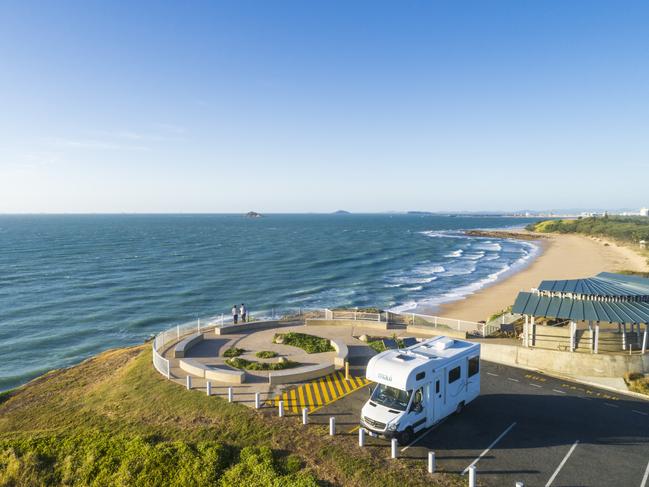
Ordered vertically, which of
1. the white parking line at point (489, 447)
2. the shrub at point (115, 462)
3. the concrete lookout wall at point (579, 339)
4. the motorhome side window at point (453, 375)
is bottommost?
the shrub at point (115, 462)

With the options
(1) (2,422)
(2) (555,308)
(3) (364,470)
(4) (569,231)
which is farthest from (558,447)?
(4) (569,231)

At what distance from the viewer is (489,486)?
439 inches

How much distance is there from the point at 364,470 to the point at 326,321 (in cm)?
1682

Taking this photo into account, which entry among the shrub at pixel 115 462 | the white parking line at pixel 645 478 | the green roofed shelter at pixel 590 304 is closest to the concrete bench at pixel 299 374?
the shrub at pixel 115 462

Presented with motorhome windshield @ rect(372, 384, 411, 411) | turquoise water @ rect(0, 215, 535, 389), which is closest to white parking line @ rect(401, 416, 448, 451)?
motorhome windshield @ rect(372, 384, 411, 411)

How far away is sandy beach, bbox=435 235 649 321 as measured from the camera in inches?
1774

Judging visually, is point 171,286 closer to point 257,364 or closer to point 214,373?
point 257,364

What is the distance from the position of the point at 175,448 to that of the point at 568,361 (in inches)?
720

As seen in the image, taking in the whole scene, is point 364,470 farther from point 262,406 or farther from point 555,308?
point 555,308

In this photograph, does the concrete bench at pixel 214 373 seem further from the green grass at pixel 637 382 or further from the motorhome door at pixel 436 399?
the green grass at pixel 637 382

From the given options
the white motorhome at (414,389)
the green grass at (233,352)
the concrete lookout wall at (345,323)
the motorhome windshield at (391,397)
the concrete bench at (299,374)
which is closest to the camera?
the white motorhome at (414,389)

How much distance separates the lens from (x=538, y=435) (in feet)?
46.0

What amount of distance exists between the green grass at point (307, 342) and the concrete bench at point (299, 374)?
11.0 feet

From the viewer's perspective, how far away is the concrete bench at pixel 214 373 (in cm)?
1855
